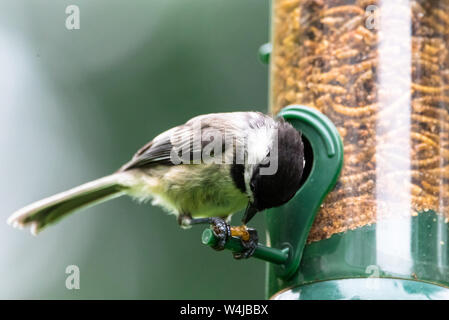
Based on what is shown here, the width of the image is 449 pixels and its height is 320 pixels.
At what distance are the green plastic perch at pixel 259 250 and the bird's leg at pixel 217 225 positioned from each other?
0.03 meters

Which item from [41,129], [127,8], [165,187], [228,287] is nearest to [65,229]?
[41,129]

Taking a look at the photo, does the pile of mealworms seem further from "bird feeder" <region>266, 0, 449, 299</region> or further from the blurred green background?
the blurred green background

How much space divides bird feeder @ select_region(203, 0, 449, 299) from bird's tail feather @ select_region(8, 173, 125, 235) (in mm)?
1147

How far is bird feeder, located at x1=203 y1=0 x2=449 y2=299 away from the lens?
13.0 ft

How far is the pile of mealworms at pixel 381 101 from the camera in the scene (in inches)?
160

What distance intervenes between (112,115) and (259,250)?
3901mm

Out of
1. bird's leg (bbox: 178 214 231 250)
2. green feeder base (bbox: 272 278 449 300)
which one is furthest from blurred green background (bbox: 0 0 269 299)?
green feeder base (bbox: 272 278 449 300)

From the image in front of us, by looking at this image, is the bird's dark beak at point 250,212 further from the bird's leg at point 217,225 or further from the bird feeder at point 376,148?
the bird feeder at point 376,148

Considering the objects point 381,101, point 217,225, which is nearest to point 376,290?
point 217,225

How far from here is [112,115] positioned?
7.65 metres

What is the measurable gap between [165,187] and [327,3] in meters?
1.33

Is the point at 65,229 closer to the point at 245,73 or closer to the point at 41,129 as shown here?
the point at 41,129

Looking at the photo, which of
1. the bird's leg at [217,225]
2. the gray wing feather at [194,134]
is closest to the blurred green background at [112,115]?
the gray wing feather at [194,134]

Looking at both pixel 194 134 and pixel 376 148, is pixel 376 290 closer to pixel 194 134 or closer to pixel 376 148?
pixel 376 148
